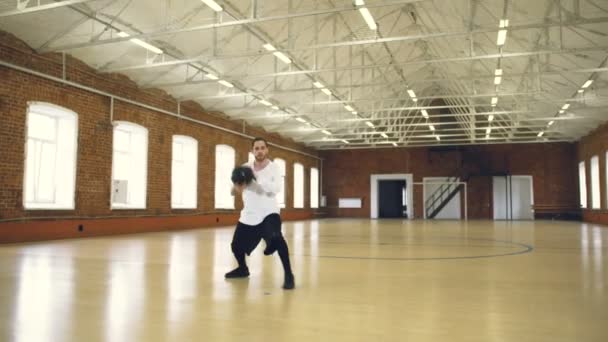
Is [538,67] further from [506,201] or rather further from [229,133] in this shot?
[506,201]

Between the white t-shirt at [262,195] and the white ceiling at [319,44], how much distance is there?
4566mm

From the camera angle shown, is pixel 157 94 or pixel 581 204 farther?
pixel 581 204

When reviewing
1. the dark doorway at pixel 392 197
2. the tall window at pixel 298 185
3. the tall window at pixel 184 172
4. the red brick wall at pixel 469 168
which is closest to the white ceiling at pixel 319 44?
the tall window at pixel 184 172

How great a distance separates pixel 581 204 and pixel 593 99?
10.8 m

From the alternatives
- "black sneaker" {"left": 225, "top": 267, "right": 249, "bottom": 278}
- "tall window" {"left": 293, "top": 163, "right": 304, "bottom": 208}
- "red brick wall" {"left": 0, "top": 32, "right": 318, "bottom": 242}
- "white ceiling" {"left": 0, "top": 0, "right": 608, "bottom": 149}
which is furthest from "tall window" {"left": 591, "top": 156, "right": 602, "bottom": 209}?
"black sneaker" {"left": 225, "top": 267, "right": 249, "bottom": 278}

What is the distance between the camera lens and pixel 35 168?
11.0 metres

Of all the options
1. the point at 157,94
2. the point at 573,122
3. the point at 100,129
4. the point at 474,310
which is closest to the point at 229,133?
the point at 157,94

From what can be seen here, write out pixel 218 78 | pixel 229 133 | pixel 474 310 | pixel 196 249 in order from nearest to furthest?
pixel 474 310 → pixel 196 249 → pixel 218 78 → pixel 229 133

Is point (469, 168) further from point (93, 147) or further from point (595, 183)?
point (93, 147)

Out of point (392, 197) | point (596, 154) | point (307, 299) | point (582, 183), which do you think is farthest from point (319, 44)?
point (392, 197)

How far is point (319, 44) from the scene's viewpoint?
10344mm

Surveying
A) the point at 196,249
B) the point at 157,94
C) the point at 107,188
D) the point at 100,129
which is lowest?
the point at 196,249

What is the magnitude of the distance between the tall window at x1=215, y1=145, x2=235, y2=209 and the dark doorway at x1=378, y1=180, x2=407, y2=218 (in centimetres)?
1410

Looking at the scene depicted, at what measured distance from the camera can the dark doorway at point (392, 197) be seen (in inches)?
1217
